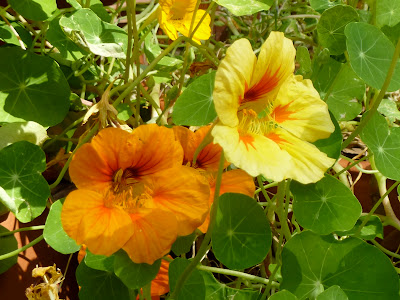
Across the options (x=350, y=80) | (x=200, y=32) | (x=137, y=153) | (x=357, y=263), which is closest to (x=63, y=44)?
(x=200, y=32)

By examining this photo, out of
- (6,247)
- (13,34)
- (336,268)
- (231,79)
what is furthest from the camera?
(13,34)

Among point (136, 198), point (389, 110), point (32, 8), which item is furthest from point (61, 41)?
point (389, 110)

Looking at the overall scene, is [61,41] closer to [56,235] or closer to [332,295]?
[56,235]

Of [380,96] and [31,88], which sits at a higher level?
[380,96]

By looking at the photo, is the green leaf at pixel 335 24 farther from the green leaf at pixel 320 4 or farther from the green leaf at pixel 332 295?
the green leaf at pixel 332 295

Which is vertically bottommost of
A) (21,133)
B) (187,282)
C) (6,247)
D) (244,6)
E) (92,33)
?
(6,247)

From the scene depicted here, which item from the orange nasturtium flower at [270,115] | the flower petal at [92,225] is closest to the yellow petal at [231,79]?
the orange nasturtium flower at [270,115]
